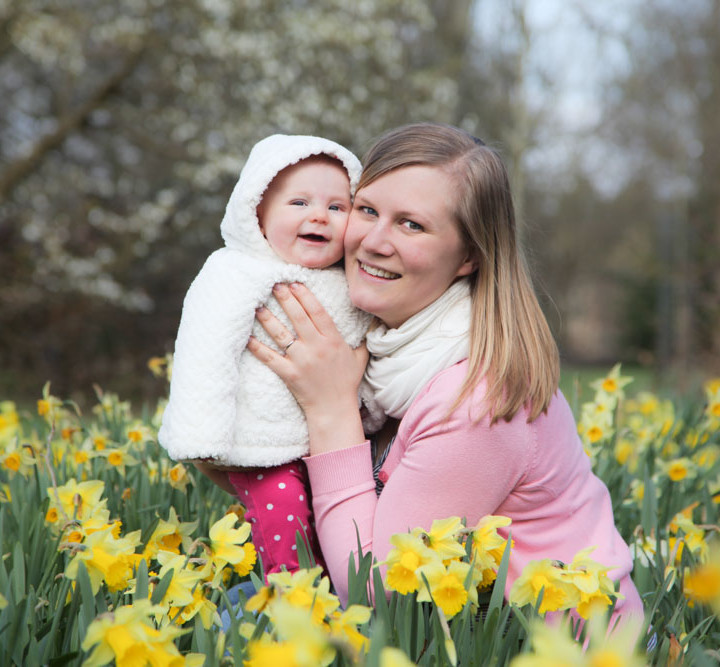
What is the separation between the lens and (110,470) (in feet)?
7.10

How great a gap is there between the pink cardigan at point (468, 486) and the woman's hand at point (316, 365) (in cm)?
5

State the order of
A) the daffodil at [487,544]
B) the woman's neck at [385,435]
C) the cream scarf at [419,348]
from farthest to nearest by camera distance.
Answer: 1. the woman's neck at [385,435]
2. the cream scarf at [419,348]
3. the daffodil at [487,544]

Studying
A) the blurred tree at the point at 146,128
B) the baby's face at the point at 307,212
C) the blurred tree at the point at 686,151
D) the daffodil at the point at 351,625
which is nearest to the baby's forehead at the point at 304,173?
the baby's face at the point at 307,212

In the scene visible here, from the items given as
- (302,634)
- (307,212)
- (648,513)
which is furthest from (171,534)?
(648,513)

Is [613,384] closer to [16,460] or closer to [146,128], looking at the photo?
[16,460]

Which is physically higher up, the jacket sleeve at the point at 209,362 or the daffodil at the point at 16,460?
the jacket sleeve at the point at 209,362

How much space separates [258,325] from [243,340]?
99 mm

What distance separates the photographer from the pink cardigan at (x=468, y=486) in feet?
4.88

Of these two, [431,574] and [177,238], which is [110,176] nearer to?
[177,238]

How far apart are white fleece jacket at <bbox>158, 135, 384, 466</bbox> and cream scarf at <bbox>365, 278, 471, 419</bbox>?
4.9 inches

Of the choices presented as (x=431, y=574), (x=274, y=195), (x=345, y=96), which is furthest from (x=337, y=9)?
(x=431, y=574)

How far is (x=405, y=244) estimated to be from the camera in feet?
5.39

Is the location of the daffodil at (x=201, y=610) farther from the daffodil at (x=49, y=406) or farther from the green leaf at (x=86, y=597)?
the daffodil at (x=49, y=406)

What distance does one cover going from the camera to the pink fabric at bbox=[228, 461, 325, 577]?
167 centimetres
